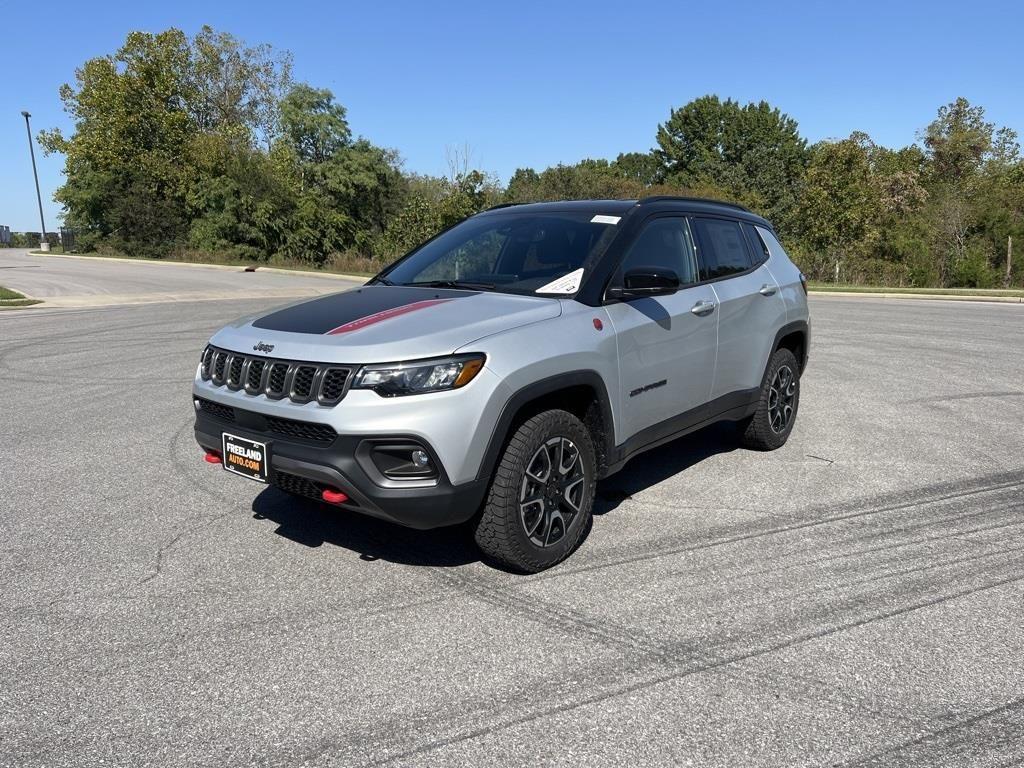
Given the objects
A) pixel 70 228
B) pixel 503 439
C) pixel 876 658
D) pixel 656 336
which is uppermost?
pixel 70 228

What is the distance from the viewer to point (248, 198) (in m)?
40.5

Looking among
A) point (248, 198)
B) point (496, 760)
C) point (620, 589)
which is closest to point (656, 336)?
point (620, 589)

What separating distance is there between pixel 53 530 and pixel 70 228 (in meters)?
50.4

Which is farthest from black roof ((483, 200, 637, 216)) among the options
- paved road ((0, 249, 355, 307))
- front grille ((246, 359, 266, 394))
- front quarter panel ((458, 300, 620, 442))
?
paved road ((0, 249, 355, 307))

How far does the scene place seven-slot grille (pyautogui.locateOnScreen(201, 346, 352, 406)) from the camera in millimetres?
3443

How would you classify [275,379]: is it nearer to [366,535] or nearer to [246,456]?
[246,456]

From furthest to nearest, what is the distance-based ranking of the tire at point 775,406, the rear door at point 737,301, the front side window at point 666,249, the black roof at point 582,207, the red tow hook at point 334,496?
1. the tire at point 775,406
2. the rear door at point 737,301
3. the black roof at point 582,207
4. the front side window at point 666,249
5. the red tow hook at point 334,496

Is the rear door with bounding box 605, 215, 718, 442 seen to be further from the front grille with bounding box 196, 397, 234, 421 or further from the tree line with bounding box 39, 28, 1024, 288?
the tree line with bounding box 39, 28, 1024, 288

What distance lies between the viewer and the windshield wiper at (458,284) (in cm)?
441

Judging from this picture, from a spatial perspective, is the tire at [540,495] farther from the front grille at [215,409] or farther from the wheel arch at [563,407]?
the front grille at [215,409]

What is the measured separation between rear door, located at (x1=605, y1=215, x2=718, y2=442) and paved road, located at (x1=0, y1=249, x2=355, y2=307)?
16934 mm

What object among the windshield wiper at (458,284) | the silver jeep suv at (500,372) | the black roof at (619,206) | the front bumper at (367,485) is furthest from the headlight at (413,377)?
the black roof at (619,206)

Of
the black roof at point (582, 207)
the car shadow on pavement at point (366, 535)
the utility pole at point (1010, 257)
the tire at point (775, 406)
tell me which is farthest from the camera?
the utility pole at point (1010, 257)

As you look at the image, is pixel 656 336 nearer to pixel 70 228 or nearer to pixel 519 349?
pixel 519 349
